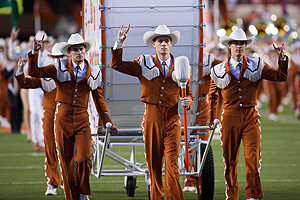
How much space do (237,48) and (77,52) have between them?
1972 millimetres

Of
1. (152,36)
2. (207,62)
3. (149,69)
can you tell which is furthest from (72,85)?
(207,62)

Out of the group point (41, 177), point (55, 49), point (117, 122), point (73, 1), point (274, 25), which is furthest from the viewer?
point (73, 1)

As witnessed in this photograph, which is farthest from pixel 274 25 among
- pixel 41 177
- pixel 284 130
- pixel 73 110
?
pixel 73 110

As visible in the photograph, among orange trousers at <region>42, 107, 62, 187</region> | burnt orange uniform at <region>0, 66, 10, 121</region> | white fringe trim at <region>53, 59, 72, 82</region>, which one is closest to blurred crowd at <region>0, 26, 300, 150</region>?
burnt orange uniform at <region>0, 66, 10, 121</region>

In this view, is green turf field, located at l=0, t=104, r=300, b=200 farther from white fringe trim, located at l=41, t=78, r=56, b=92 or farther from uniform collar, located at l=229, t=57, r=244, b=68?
uniform collar, located at l=229, t=57, r=244, b=68

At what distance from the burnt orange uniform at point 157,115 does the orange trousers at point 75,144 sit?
850 millimetres

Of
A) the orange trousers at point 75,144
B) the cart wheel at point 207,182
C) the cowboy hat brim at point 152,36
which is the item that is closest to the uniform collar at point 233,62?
the cowboy hat brim at point 152,36

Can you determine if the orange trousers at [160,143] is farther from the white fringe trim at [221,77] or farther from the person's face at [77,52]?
the person's face at [77,52]

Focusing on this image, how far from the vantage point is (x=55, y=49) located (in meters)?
9.27

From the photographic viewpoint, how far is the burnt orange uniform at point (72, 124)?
295 inches

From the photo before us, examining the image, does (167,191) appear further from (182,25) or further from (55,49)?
(55,49)

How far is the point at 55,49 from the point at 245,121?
10.6ft

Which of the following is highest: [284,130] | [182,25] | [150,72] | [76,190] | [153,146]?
[182,25]

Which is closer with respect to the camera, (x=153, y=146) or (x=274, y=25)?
(x=153, y=146)
